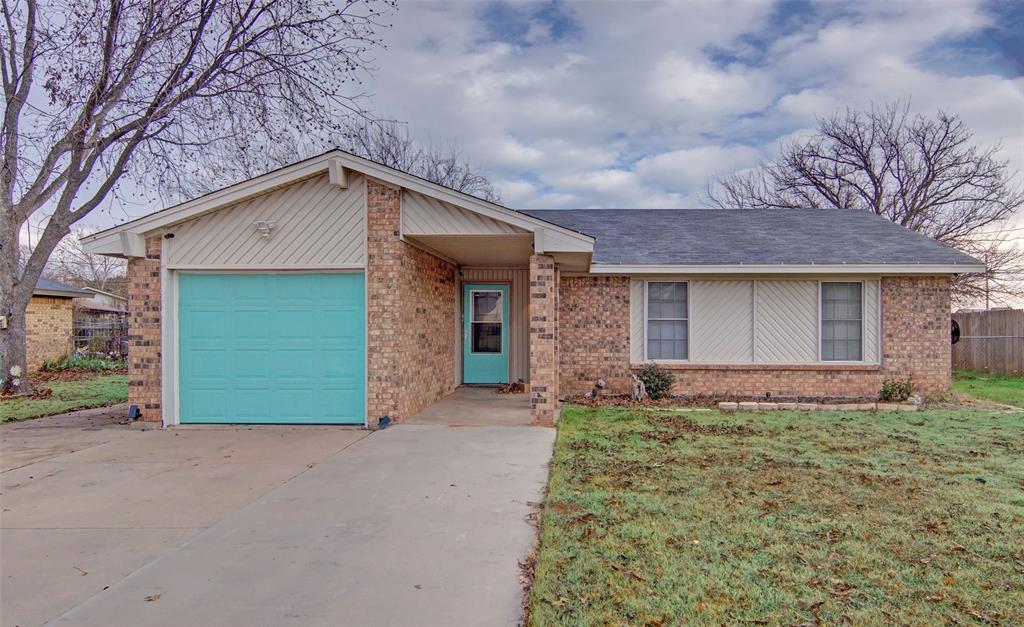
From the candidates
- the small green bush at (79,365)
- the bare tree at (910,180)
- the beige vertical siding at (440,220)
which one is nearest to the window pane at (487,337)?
the beige vertical siding at (440,220)

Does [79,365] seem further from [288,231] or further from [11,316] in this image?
[288,231]

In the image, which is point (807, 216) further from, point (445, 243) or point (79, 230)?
point (79, 230)

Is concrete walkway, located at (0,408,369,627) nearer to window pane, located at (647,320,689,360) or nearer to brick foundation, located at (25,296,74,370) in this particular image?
window pane, located at (647,320,689,360)

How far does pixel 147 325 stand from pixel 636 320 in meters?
8.10

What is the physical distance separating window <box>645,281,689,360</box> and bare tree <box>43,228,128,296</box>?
32000 millimetres

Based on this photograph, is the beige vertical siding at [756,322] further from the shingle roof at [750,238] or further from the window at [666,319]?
the shingle roof at [750,238]

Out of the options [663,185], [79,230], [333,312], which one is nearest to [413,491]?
[333,312]

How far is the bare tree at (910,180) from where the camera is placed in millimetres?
20156

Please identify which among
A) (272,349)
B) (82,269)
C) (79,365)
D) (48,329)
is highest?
(82,269)

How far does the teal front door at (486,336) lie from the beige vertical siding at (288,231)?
5.05 metres

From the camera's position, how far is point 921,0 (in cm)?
923

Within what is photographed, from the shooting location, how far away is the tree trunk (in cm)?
1200

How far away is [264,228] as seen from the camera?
778cm

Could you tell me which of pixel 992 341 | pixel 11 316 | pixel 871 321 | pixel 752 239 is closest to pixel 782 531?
pixel 871 321
